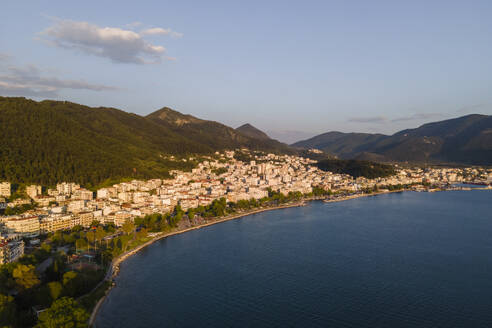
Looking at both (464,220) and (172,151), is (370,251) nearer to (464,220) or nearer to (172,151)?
(464,220)

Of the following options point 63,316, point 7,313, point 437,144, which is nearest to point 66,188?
point 7,313

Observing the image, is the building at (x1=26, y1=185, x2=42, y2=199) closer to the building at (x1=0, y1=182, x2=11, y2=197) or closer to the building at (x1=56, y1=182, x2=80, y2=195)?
the building at (x1=0, y1=182, x2=11, y2=197)

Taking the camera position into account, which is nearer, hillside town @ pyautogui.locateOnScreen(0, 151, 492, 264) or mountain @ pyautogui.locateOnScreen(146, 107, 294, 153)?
hillside town @ pyautogui.locateOnScreen(0, 151, 492, 264)

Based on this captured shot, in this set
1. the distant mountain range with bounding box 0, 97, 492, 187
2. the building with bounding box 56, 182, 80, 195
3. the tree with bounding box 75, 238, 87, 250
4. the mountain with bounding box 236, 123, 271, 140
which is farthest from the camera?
the mountain with bounding box 236, 123, 271, 140

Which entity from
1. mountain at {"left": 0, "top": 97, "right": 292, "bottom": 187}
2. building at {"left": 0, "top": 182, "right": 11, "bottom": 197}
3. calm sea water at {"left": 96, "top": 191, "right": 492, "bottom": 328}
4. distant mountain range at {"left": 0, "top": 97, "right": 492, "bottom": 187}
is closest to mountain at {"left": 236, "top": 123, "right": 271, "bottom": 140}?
distant mountain range at {"left": 0, "top": 97, "right": 492, "bottom": 187}

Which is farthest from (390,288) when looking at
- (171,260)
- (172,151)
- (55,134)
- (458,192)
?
(172,151)

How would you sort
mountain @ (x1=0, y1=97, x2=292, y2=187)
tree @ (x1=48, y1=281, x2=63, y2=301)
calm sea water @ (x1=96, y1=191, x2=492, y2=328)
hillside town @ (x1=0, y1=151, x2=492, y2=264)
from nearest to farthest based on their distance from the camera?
1. tree @ (x1=48, y1=281, x2=63, y2=301)
2. calm sea water @ (x1=96, y1=191, x2=492, y2=328)
3. hillside town @ (x1=0, y1=151, x2=492, y2=264)
4. mountain @ (x1=0, y1=97, x2=292, y2=187)

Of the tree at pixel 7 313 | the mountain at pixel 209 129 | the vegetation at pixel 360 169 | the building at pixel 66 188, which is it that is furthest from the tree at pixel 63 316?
the mountain at pixel 209 129
